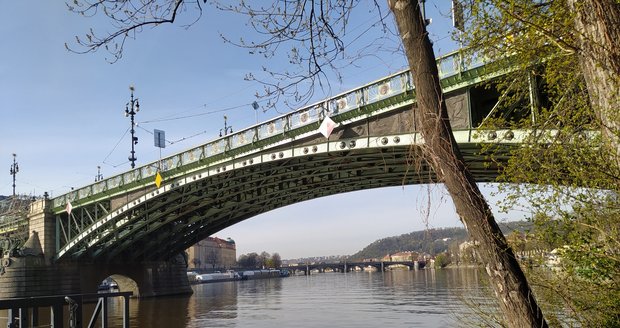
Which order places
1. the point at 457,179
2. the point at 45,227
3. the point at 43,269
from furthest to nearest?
1. the point at 45,227
2. the point at 43,269
3. the point at 457,179

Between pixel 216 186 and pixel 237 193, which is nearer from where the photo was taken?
pixel 216 186

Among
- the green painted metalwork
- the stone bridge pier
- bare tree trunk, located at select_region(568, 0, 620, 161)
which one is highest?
the green painted metalwork

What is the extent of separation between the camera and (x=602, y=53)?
5188mm

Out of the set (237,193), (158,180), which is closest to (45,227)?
(158,180)

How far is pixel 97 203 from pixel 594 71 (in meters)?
42.5

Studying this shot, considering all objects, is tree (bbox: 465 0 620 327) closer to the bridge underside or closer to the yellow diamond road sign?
the bridge underside

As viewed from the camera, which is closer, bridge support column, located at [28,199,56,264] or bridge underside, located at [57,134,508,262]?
bridge underside, located at [57,134,508,262]

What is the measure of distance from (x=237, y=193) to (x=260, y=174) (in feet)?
16.9

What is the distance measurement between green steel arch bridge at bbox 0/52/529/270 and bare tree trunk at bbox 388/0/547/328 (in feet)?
0.97

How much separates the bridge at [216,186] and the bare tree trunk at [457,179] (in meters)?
13.8

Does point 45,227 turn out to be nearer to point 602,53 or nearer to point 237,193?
point 237,193

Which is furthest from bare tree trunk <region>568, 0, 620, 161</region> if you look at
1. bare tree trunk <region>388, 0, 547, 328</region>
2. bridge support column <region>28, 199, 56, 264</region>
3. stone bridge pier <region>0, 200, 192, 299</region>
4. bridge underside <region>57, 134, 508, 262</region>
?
bridge support column <region>28, 199, 56, 264</region>

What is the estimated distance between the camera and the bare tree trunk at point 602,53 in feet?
16.9

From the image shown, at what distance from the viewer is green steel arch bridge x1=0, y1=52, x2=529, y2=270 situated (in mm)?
21688
